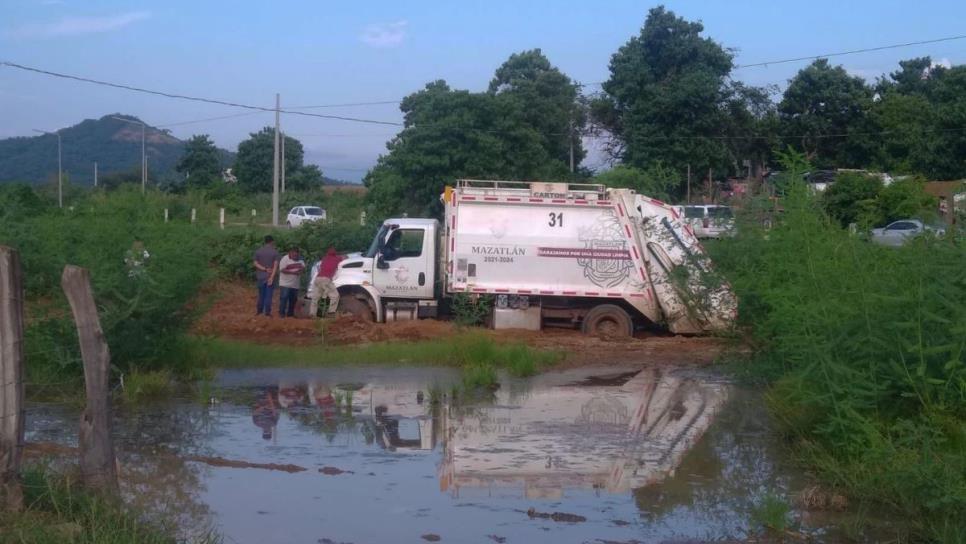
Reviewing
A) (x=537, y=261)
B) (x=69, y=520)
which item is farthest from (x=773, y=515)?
(x=537, y=261)

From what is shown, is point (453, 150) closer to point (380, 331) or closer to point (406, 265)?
point (406, 265)

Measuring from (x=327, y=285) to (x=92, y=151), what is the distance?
110226mm

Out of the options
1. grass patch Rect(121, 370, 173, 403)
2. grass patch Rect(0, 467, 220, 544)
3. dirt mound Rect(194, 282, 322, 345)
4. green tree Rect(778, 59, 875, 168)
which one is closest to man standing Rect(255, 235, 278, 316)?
dirt mound Rect(194, 282, 322, 345)

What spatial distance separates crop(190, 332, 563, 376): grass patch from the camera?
47.8ft

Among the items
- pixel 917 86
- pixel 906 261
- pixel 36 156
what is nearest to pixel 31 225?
pixel 906 261

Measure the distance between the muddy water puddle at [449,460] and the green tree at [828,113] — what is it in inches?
1325

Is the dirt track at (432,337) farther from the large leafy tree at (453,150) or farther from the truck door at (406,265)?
the large leafy tree at (453,150)

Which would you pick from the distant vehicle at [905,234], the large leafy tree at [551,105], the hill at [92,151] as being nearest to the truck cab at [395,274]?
the distant vehicle at [905,234]

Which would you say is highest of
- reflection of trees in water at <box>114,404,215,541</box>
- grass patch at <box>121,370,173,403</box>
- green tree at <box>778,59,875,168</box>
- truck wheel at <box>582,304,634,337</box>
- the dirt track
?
green tree at <box>778,59,875,168</box>

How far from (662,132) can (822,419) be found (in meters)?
34.7

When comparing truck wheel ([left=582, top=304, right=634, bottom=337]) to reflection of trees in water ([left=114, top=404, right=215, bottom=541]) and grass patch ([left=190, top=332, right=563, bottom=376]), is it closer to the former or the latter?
grass patch ([left=190, top=332, right=563, bottom=376])

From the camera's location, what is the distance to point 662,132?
42906 mm

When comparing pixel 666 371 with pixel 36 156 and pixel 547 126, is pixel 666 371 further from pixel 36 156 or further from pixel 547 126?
pixel 36 156

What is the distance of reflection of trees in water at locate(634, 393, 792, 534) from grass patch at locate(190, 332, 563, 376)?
12.9ft
